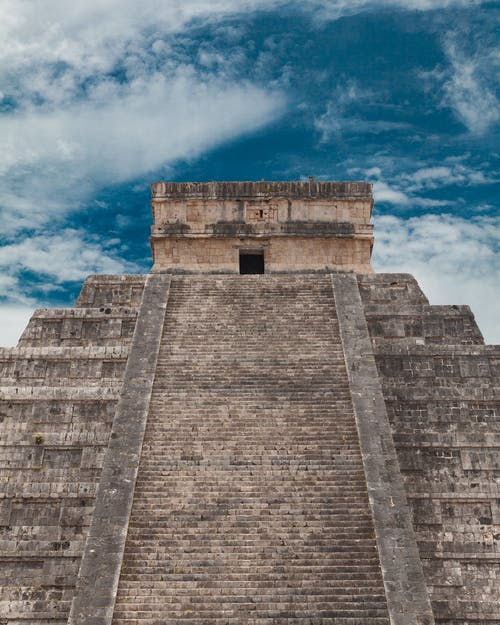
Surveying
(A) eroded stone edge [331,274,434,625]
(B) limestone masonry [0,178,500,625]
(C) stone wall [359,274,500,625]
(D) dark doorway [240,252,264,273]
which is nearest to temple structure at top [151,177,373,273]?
(D) dark doorway [240,252,264,273]

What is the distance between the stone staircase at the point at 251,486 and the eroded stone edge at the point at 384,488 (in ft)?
0.56

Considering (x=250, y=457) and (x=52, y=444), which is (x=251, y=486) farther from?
(x=52, y=444)

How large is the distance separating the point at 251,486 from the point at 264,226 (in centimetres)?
889

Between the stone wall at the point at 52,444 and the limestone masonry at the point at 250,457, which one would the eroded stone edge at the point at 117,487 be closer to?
the limestone masonry at the point at 250,457

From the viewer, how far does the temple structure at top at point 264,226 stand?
18.4 metres

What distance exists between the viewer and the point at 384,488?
11172mm

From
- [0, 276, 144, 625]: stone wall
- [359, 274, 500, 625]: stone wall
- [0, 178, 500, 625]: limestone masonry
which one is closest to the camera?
[0, 178, 500, 625]: limestone masonry

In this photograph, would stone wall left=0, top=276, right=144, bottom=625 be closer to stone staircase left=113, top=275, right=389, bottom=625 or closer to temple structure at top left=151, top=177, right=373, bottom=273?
stone staircase left=113, top=275, right=389, bottom=625

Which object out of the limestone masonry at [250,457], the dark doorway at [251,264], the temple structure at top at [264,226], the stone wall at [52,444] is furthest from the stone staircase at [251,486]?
the dark doorway at [251,264]

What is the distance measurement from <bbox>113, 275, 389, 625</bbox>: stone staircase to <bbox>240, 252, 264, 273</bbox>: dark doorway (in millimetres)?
4340

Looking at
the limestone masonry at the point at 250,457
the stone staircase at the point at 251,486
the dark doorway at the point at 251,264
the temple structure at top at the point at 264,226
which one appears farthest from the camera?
the dark doorway at the point at 251,264

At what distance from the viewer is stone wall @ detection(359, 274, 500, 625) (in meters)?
10.9

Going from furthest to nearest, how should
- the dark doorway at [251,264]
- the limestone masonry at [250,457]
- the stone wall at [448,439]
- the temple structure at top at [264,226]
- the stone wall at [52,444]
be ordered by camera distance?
1. the dark doorway at [251,264]
2. the temple structure at top at [264,226]
3. the stone wall at [448,439]
4. the stone wall at [52,444]
5. the limestone masonry at [250,457]

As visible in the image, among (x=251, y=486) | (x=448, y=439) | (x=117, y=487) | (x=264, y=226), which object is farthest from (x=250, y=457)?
(x=264, y=226)
